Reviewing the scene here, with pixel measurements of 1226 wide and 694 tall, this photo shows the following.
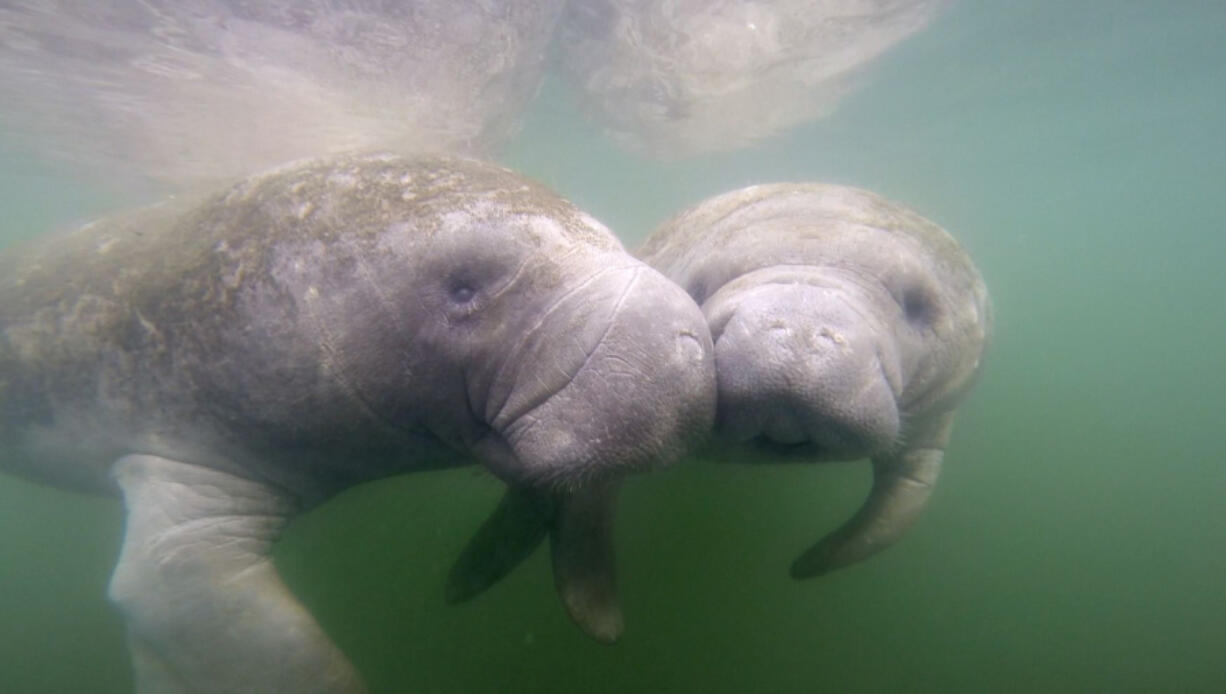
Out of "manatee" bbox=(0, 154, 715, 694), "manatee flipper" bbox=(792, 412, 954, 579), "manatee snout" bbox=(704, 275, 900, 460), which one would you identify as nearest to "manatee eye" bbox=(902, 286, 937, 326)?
"manatee snout" bbox=(704, 275, 900, 460)

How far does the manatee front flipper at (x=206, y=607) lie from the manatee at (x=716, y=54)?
10.1m

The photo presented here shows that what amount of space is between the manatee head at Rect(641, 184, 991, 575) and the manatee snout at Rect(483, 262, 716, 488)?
0.75 feet

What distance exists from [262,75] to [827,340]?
1233cm

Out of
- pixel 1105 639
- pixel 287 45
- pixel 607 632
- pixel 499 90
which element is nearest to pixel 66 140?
pixel 287 45

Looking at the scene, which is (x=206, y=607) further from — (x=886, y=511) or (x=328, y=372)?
(x=886, y=511)

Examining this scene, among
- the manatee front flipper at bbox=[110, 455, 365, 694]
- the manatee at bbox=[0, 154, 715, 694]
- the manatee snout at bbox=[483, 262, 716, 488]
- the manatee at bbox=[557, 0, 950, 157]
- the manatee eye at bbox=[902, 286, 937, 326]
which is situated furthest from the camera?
the manatee at bbox=[557, 0, 950, 157]

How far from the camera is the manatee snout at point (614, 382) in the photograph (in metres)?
2.32

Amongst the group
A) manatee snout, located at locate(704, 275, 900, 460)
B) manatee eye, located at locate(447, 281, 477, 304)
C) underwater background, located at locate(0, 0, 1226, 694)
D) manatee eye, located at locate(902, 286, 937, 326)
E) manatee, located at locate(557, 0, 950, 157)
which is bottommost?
underwater background, located at locate(0, 0, 1226, 694)

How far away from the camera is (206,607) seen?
9.68 ft

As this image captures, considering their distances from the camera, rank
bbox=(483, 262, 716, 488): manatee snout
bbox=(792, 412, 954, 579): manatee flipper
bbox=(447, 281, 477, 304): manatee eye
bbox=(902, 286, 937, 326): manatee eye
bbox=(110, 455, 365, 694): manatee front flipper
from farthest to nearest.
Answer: bbox=(792, 412, 954, 579): manatee flipper, bbox=(902, 286, 937, 326): manatee eye, bbox=(110, 455, 365, 694): manatee front flipper, bbox=(447, 281, 477, 304): manatee eye, bbox=(483, 262, 716, 488): manatee snout

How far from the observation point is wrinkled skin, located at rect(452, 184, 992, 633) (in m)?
2.48

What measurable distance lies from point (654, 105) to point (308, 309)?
17069 mm

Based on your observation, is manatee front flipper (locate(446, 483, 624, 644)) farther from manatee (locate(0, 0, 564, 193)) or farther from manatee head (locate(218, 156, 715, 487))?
manatee (locate(0, 0, 564, 193))

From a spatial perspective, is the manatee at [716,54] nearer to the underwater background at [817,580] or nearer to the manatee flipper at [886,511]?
the underwater background at [817,580]
